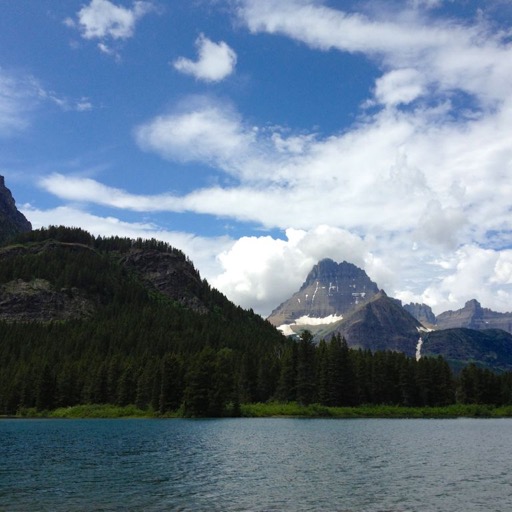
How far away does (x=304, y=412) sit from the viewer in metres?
154

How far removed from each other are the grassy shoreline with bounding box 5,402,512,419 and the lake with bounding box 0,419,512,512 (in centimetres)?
6958

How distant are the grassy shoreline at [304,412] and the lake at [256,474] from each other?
69.6m

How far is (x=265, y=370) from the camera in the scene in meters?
182

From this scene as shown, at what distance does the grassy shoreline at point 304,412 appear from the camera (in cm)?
15288

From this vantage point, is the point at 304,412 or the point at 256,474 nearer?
the point at 256,474

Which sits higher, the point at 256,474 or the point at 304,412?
the point at 304,412

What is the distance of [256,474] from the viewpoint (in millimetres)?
49250

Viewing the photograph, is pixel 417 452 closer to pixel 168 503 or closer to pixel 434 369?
pixel 168 503

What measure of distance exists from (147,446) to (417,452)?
116 ft

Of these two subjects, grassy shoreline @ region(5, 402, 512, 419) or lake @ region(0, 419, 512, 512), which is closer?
lake @ region(0, 419, 512, 512)

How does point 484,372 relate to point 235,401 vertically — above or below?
above

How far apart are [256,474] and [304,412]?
108049mm

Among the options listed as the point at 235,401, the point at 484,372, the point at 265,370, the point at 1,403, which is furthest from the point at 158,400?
the point at 484,372

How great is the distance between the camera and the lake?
121ft
